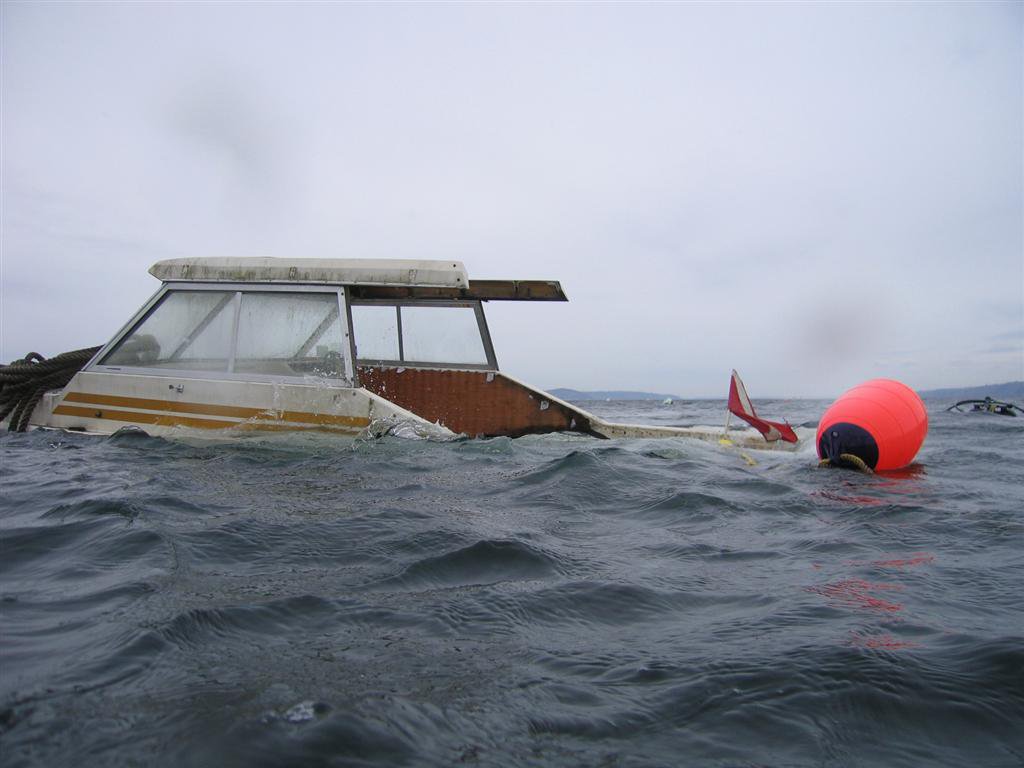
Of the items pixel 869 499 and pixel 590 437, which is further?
pixel 590 437

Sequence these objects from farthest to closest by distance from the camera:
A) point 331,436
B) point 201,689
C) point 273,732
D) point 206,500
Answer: point 331,436 < point 206,500 < point 201,689 < point 273,732

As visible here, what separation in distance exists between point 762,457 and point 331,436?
5.01 m

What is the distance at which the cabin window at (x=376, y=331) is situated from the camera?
9695mm

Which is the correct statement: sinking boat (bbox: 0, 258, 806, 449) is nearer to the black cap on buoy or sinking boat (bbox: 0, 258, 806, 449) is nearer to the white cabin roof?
the white cabin roof

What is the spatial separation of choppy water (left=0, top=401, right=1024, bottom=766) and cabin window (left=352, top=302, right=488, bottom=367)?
15.0 ft

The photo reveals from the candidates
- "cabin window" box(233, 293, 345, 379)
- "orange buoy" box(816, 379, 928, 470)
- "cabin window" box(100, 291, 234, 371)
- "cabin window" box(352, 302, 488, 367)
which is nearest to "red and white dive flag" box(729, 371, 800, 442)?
"orange buoy" box(816, 379, 928, 470)

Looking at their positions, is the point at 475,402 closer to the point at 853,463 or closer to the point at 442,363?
the point at 442,363

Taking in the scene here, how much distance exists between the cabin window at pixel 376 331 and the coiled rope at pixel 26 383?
3455 mm

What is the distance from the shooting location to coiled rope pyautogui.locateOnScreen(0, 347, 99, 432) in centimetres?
812

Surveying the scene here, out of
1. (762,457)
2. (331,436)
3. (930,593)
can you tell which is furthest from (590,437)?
(930,593)

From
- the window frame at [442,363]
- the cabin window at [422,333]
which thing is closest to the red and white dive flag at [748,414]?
the window frame at [442,363]

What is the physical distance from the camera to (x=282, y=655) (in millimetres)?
2182

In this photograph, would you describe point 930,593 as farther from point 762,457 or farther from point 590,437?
point 590,437

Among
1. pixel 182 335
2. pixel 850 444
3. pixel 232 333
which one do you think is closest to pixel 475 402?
pixel 232 333
